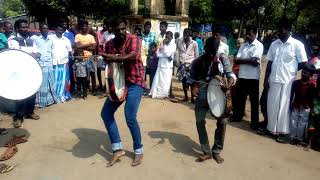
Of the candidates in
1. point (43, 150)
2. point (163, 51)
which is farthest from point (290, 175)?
point (163, 51)

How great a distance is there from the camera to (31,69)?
5547 millimetres

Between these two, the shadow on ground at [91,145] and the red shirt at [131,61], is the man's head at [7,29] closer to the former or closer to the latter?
the shadow on ground at [91,145]

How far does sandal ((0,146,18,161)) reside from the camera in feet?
17.0

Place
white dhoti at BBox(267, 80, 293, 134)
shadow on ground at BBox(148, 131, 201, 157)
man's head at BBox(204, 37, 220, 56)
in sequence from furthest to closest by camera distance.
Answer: white dhoti at BBox(267, 80, 293, 134) < shadow on ground at BBox(148, 131, 201, 157) < man's head at BBox(204, 37, 220, 56)

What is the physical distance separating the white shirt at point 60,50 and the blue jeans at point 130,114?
3397mm

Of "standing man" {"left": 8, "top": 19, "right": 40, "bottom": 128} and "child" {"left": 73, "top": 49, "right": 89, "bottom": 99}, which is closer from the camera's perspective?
"standing man" {"left": 8, "top": 19, "right": 40, "bottom": 128}

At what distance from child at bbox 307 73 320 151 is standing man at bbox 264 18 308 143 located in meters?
0.37

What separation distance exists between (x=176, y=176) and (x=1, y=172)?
2200 mm

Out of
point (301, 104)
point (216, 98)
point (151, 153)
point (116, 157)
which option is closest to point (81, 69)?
point (151, 153)

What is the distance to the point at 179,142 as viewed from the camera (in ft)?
19.6

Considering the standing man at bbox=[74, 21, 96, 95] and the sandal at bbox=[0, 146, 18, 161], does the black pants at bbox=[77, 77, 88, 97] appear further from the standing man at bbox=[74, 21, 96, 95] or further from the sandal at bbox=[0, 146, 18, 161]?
the sandal at bbox=[0, 146, 18, 161]

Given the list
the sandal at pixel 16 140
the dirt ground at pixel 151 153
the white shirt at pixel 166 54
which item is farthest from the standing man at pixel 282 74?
the sandal at pixel 16 140

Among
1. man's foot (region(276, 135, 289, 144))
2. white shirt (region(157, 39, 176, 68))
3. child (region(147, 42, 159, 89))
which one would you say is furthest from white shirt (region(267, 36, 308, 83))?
child (region(147, 42, 159, 89))

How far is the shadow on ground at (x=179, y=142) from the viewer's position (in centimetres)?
559
